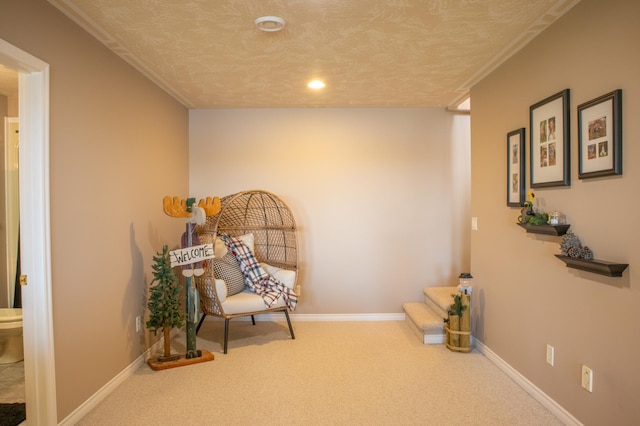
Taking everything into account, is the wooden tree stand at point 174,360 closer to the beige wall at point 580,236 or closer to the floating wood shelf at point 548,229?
the beige wall at point 580,236

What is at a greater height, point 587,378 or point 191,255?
point 191,255

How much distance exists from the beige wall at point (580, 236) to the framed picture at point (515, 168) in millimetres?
77

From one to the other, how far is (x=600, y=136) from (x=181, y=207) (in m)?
2.85

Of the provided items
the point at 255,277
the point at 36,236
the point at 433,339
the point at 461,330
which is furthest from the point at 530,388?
the point at 36,236

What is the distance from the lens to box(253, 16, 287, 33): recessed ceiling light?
229 centimetres

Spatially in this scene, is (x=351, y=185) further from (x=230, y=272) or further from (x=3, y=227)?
(x=3, y=227)

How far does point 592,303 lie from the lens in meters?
2.05

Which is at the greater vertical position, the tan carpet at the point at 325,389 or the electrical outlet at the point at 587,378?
the electrical outlet at the point at 587,378

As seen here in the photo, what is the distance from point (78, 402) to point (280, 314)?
2300 mm

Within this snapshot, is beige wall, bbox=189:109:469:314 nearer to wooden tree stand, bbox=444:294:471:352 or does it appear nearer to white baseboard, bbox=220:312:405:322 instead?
white baseboard, bbox=220:312:405:322

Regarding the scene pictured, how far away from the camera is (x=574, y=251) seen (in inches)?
82.0

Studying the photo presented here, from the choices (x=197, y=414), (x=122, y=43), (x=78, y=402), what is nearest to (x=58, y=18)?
(x=122, y=43)

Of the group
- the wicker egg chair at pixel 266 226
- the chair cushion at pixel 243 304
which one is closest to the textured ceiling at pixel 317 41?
the wicker egg chair at pixel 266 226

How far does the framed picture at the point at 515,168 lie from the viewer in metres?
2.71
